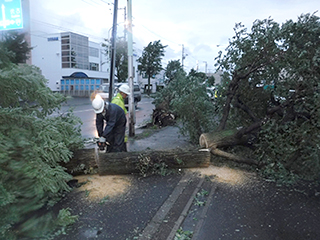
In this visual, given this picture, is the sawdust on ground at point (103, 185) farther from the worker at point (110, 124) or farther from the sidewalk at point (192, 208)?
the worker at point (110, 124)

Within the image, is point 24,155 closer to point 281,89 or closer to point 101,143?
point 101,143

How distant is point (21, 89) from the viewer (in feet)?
11.8

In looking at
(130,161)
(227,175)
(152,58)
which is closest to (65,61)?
(152,58)

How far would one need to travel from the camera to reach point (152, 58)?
1633 inches

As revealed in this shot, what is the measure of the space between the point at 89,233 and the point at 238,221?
1789 mm

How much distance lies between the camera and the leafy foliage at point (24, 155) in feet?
9.02

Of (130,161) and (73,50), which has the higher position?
(73,50)

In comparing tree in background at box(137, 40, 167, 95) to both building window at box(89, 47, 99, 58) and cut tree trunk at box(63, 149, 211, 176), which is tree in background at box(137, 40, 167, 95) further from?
cut tree trunk at box(63, 149, 211, 176)

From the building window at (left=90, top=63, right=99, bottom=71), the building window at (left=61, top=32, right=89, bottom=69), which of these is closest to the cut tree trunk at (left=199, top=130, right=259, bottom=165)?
the building window at (left=61, top=32, right=89, bottom=69)

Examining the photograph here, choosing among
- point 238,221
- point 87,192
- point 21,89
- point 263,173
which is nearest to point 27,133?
point 21,89

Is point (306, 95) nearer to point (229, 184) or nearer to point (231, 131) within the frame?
point (231, 131)

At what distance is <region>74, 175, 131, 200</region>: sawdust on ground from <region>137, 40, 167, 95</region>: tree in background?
37.6 m

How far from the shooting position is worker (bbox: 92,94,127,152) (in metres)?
4.94

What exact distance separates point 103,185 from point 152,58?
3853 cm
